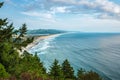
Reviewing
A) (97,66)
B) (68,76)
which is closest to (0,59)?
(68,76)

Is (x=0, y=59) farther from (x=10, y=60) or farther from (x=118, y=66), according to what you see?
(x=118, y=66)

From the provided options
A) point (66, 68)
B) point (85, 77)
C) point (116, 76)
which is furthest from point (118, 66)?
point (85, 77)

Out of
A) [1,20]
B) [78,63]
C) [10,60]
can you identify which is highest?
[1,20]

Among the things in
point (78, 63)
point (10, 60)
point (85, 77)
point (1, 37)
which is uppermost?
point (1, 37)

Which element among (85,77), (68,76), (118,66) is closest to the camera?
(85,77)

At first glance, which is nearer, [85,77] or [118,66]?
[85,77]

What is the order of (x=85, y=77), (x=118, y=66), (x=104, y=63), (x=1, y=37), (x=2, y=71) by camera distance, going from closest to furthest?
(x=2, y=71) < (x=1, y=37) < (x=85, y=77) < (x=118, y=66) < (x=104, y=63)

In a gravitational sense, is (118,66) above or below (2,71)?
below

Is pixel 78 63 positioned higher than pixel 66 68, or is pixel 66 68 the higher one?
pixel 66 68

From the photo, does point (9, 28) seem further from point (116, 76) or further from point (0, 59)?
point (116, 76)
